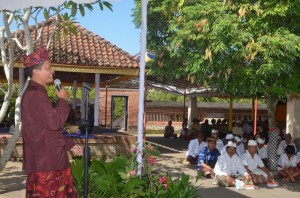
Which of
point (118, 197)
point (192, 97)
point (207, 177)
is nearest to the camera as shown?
point (118, 197)

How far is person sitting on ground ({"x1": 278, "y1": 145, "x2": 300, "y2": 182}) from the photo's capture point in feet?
34.3

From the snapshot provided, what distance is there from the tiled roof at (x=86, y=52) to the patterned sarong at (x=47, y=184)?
32.3 ft

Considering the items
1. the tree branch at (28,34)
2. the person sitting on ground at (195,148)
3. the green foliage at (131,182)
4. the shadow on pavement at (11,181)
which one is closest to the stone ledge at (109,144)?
the person sitting on ground at (195,148)

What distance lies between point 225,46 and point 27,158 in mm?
6003

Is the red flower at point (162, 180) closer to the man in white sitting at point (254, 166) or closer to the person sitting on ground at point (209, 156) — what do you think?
the man in white sitting at point (254, 166)

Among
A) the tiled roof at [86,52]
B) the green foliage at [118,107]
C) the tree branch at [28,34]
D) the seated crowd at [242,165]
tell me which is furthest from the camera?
the green foliage at [118,107]

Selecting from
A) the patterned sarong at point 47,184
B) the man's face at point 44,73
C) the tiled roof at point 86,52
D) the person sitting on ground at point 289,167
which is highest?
the tiled roof at point 86,52

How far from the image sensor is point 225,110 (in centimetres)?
3169

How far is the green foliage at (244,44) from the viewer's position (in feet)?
28.3

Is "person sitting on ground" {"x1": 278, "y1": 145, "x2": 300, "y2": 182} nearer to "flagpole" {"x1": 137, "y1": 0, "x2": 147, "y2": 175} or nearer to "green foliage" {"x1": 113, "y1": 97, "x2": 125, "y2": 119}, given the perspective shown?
"flagpole" {"x1": 137, "y1": 0, "x2": 147, "y2": 175}

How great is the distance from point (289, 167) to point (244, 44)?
11.5 ft

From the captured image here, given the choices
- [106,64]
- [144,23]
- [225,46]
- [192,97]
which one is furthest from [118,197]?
[192,97]

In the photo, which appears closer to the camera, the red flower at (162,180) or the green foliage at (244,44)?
the red flower at (162,180)

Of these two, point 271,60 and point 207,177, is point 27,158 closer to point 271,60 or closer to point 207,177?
point 271,60
